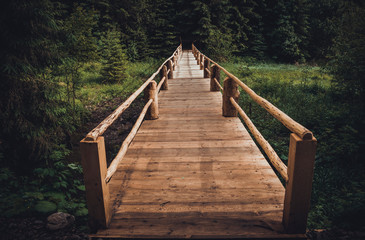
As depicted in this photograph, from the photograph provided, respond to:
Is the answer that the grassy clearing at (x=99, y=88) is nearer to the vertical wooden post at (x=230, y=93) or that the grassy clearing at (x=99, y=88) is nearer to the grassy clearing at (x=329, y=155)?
the grassy clearing at (x=329, y=155)

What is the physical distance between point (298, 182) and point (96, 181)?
1.77 m

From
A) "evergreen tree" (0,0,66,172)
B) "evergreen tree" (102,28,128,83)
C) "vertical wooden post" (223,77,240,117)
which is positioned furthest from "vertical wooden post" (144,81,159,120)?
"evergreen tree" (102,28,128,83)

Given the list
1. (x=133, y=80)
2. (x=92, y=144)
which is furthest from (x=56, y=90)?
(x=133, y=80)

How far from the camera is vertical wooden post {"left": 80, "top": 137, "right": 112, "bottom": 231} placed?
6.86ft

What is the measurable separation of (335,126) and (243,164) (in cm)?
507

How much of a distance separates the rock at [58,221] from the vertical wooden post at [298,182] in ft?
9.51

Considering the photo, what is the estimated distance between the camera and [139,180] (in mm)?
3098

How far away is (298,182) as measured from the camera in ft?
6.75

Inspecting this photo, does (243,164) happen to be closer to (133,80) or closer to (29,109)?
(29,109)

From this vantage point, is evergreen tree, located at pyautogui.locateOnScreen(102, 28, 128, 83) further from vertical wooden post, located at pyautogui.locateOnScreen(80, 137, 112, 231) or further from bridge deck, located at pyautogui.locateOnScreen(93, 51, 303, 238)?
vertical wooden post, located at pyautogui.locateOnScreen(80, 137, 112, 231)

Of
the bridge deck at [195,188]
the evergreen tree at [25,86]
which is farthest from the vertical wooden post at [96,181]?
the evergreen tree at [25,86]

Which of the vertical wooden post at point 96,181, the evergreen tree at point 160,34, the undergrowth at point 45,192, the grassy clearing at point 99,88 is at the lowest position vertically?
the undergrowth at point 45,192

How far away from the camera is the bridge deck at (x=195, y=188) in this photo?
2.27m

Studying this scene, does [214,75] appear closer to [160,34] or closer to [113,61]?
[113,61]
